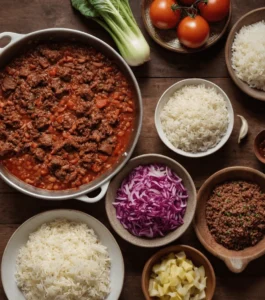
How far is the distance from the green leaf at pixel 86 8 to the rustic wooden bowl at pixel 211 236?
1.46 meters

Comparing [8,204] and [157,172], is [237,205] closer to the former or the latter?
[157,172]

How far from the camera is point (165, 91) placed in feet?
14.1

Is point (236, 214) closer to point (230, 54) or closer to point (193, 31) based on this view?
point (230, 54)

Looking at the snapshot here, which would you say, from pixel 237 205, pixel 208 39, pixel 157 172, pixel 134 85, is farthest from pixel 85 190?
pixel 208 39

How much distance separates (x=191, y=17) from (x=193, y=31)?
0.38ft

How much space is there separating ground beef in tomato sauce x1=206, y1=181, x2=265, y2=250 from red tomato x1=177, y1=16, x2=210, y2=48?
Result: 107 centimetres

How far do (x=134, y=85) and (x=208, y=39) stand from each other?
70 cm

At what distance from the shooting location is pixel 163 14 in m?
4.24

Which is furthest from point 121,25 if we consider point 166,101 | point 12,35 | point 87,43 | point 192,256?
point 192,256

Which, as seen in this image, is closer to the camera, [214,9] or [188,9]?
[214,9]

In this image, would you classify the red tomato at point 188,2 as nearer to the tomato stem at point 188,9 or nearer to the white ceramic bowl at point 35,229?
the tomato stem at point 188,9

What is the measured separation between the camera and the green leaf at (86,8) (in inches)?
169

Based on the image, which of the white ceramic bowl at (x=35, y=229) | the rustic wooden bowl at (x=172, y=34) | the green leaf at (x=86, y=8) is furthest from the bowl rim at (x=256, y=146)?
the green leaf at (x=86, y=8)

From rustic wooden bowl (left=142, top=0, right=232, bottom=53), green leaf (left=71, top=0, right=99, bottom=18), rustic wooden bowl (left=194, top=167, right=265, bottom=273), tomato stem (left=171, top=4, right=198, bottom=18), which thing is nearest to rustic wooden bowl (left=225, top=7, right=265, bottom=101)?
rustic wooden bowl (left=142, top=0, right=232, bottom=53)
